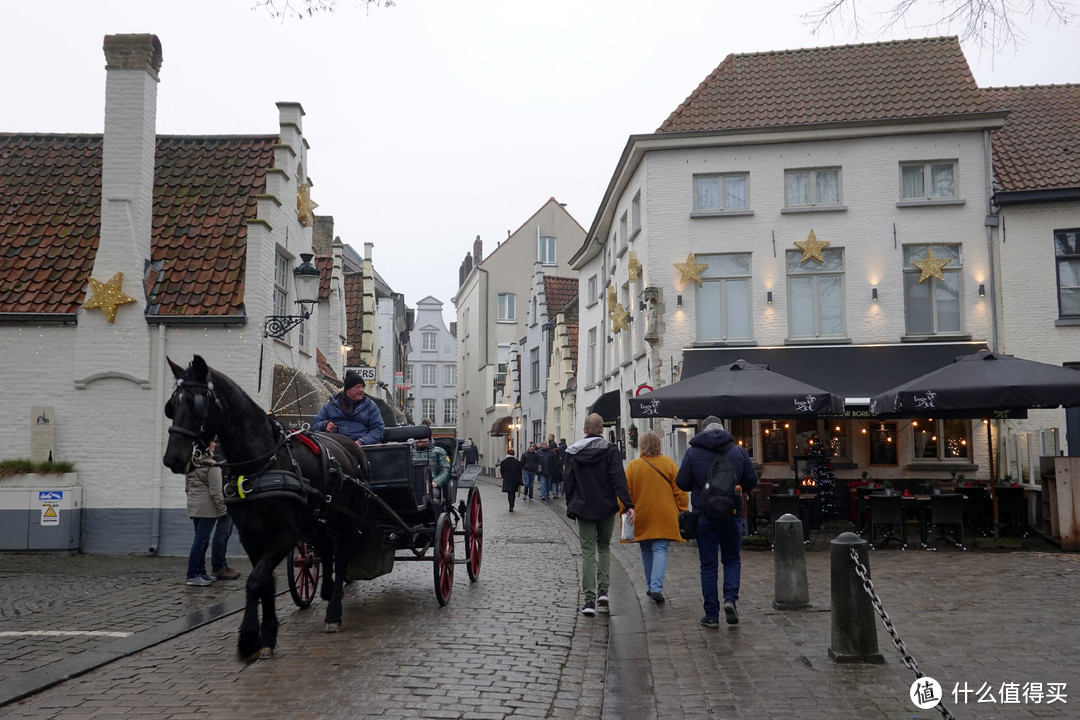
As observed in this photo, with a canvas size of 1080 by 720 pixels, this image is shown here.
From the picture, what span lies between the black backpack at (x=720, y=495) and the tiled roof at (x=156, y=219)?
824 cm

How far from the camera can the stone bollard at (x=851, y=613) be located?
633cm

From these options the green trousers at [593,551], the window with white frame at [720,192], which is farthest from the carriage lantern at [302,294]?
the window with white frame at [720,192]

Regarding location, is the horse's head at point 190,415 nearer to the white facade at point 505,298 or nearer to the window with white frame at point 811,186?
the window with white frame at point 811,186

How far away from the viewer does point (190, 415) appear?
6.25 m

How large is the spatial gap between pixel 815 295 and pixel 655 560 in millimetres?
11749

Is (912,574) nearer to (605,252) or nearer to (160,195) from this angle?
(160,195)

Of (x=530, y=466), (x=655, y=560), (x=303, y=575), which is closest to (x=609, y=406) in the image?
(x=530, y=466)

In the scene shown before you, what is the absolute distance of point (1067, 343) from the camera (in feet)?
60.0

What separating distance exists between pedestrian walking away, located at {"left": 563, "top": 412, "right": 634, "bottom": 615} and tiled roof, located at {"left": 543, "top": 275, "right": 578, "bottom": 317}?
99.9ft

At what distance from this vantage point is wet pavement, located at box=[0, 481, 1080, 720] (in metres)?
5.54

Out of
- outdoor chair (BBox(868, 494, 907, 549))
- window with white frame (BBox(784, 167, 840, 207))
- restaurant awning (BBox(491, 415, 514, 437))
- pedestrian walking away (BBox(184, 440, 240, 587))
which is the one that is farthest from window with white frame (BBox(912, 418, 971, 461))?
restaurant awning (BBox(491, 415, 514, 437))

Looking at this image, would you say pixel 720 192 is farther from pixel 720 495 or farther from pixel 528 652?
pixel 528 652

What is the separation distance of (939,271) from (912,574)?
9898 millimetres

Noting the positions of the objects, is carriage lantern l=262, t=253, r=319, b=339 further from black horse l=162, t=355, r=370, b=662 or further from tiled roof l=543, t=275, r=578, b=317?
tiled roof l=543, t=275, r=578, b=317
